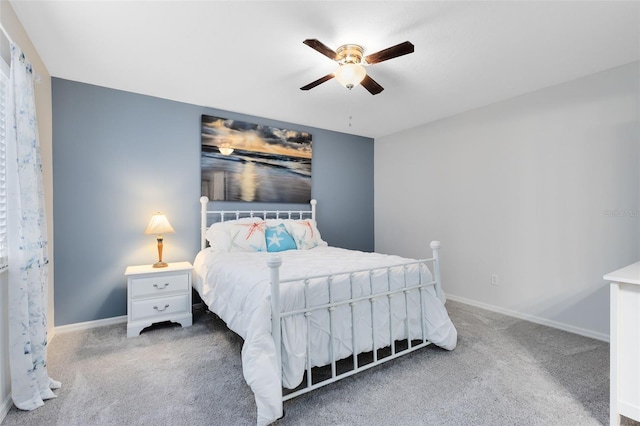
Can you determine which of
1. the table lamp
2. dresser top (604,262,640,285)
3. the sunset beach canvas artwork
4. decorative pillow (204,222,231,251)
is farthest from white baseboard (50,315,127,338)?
dresser top (604,262,640,285)

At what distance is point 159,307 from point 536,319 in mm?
3680

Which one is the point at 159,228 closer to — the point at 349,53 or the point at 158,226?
the point at 158,226

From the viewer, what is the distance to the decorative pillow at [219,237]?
10.3ft

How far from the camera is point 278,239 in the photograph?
3318mm

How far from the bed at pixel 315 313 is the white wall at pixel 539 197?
1.35m

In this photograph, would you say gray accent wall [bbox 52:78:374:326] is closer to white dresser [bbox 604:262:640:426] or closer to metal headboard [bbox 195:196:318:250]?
metal headboard [bbox 195:196:318:250]

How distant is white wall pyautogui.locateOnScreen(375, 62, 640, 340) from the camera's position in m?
2.59

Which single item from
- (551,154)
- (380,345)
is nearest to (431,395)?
(380,345)

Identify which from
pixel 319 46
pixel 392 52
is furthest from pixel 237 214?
pixel 392 52

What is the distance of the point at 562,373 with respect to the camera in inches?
81.7

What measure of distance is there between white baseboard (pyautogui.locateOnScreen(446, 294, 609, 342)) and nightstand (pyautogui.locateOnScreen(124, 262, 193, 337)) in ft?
10.2

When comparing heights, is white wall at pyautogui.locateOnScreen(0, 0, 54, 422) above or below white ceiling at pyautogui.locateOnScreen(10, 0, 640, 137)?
below

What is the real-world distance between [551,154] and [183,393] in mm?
3701

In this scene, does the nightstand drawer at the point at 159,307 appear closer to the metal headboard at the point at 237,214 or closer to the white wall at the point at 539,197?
the metal headboard at the point at 237,214
